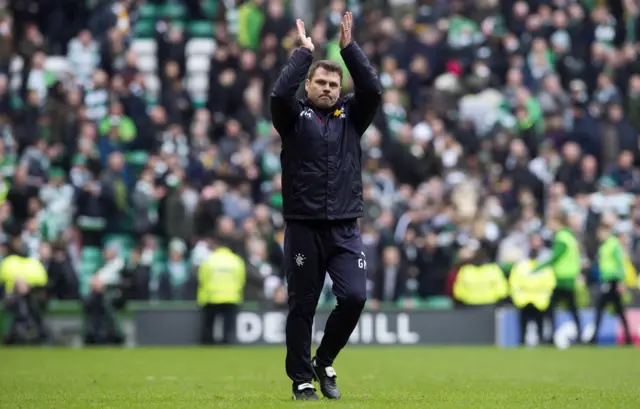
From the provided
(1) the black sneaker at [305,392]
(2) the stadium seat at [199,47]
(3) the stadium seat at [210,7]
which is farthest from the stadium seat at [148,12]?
(1) the black sneaker at [305,392]

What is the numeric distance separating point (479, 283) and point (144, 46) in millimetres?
9150

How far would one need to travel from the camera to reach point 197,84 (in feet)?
90.6

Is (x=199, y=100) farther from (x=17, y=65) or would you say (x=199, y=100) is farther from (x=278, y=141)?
(x=17, y=65)

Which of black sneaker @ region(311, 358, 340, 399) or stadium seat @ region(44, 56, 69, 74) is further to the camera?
stadium seat @ region(44, 56, 69, 74)

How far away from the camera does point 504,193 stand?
84.4 ft

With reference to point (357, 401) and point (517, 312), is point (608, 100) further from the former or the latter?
point (357, 401)

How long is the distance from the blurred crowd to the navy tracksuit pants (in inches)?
508

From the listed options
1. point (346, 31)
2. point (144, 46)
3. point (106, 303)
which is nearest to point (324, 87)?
point (346, 31)

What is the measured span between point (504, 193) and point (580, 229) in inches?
68.2

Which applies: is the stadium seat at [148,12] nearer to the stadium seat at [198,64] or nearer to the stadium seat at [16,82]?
the stadium seat at [198,64]

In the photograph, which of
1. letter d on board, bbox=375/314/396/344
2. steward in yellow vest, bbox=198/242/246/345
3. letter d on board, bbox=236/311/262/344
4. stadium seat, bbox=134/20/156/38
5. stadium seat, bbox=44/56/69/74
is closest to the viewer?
steward in yellow vest, bbox=198/242/246/345

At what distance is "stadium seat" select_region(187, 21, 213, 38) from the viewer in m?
28.9

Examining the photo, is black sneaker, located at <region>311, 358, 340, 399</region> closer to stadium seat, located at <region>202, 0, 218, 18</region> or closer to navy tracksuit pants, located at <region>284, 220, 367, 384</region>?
navy tracksuit pants, located at <region>284, 220, 367, 384</region>

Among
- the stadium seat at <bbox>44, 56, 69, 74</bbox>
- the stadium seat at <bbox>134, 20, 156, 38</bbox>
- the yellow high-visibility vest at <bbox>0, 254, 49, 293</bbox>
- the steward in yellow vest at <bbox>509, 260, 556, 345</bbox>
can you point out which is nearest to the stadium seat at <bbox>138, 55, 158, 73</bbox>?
the stadium seat at <bbox>134, 20, 156, 38</bbox>
